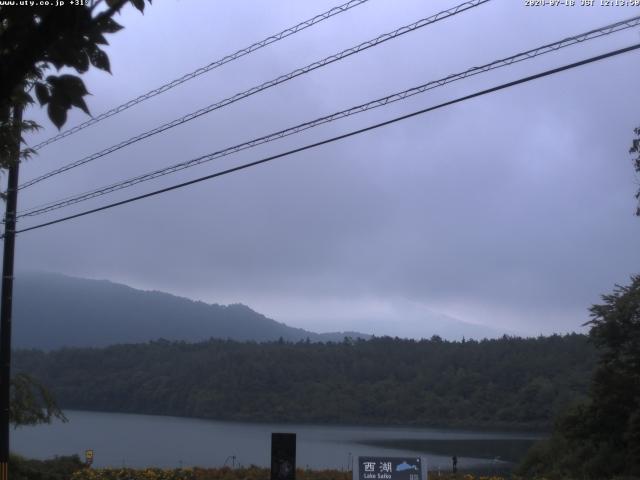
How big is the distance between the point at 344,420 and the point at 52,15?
5820cm

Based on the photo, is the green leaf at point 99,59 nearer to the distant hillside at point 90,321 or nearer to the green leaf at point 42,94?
the green leaf at point 42,94

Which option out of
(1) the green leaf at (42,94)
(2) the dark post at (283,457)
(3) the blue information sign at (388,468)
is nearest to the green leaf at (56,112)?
(1) the green leaf at (42,94)

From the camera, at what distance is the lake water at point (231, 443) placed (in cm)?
3203

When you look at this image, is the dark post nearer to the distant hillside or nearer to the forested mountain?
the forested mountain

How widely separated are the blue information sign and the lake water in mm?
12367

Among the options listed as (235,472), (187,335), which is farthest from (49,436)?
(187,335)

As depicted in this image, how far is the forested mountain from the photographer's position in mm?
51062

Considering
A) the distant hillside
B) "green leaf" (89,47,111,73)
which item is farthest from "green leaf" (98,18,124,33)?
the distant hillside

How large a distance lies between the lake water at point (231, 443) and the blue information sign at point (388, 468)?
40.6 feet

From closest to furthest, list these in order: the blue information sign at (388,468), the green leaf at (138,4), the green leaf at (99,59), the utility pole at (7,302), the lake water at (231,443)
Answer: the green leaf at (99,59)
the green leaf at (138,4)
the blue information sign at (388,468)
the utility pole at (7,302)
the lake water at (231,443)

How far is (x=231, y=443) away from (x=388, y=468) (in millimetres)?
30938

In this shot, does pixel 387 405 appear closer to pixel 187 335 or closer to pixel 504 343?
pixel 504 343

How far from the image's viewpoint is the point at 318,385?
64375mm

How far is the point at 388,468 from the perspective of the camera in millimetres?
13094
